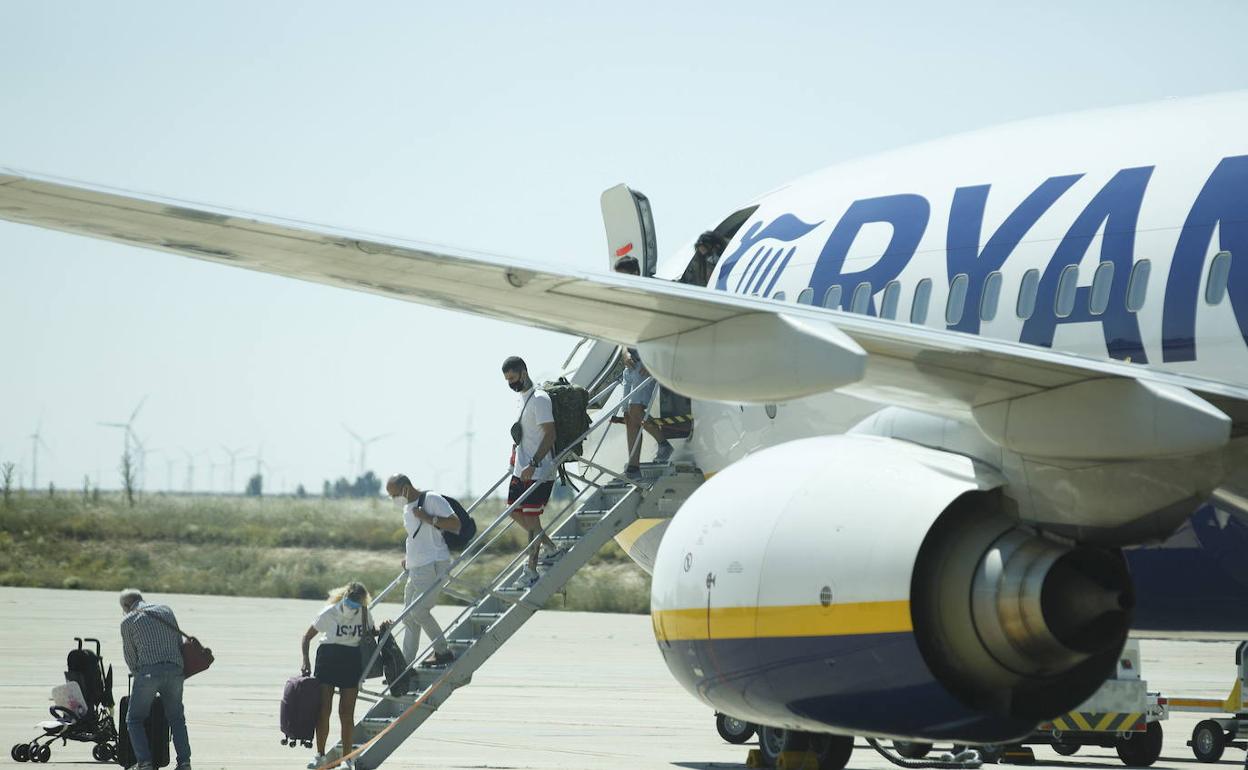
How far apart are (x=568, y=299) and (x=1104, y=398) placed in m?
2.35

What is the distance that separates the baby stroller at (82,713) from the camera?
1473 centimetres

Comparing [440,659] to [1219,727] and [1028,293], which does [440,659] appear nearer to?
[1028,293]

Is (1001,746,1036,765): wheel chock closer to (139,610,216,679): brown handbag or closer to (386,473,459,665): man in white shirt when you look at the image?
(386,473,459,665): man in white shirt

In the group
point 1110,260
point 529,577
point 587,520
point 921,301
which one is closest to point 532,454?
point 587,520

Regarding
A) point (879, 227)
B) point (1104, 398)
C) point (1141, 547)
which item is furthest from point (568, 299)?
point (879, 227)

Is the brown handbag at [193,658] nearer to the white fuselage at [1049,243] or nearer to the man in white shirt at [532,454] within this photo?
the man in white shirt at [532,454]

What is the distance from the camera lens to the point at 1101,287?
980 cm

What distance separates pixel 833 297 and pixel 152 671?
20.2 feet

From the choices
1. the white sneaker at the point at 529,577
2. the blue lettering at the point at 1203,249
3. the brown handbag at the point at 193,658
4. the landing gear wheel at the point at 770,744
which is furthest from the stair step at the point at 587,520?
the blue lettering at the point at 1203,249

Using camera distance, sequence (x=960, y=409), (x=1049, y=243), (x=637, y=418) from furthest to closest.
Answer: (x=637, y=418), (x=1049, y=243), (x=960, y=409)

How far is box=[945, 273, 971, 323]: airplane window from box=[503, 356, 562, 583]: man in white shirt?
423 centimetres

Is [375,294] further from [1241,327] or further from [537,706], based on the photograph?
[537,706]

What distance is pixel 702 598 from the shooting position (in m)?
9.37

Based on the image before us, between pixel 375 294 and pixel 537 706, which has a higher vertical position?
pixel 375 294
